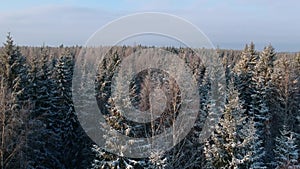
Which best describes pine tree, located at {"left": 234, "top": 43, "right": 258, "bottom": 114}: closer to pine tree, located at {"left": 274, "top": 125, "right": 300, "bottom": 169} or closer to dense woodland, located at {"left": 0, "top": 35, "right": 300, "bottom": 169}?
dense woodland, located at {"left": 0, "top": 35, "right": 300, "bottom": 169}

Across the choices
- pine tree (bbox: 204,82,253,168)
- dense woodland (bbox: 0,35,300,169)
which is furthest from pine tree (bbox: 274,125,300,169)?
pine tree (bbox: 204,82,253,168)

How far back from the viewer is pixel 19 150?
71.3 ft

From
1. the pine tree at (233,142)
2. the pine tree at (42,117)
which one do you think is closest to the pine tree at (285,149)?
the pine tree at (233,142)

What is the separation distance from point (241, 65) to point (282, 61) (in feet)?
10.8

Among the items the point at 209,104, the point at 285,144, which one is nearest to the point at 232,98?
the point at 209,104

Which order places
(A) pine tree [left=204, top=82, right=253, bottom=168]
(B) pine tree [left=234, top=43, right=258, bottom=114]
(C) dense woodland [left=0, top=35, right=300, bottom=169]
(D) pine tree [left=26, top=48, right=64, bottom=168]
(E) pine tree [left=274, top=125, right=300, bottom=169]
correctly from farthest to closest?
(B) pine tree [left=234, top=43, right=258, bottom=114]
(E) pine tree [left=274, top=125, right=300, bottom=169]
(D) pine tree [left=26, top=48, right=64, bottom=168]
(A) pine tree [left=204, top=82, right=253, bottom=168]
(C) dense woodland [left=0, top=35, right=300, bottom=169]

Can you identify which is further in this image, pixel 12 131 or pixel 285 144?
pixel 285 144

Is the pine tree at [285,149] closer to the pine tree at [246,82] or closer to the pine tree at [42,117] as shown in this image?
the pine tree at [246,82]

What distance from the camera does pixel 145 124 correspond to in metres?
22.4

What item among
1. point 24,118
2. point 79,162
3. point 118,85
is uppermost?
point 118,85

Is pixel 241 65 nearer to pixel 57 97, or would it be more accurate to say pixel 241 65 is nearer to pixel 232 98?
pixel 232 98

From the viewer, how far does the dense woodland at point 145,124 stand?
21672 millimetres

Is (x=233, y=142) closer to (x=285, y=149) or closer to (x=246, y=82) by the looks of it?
(x=285, y=149)

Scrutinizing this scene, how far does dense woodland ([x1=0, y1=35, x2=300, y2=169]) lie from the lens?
21.7 m
